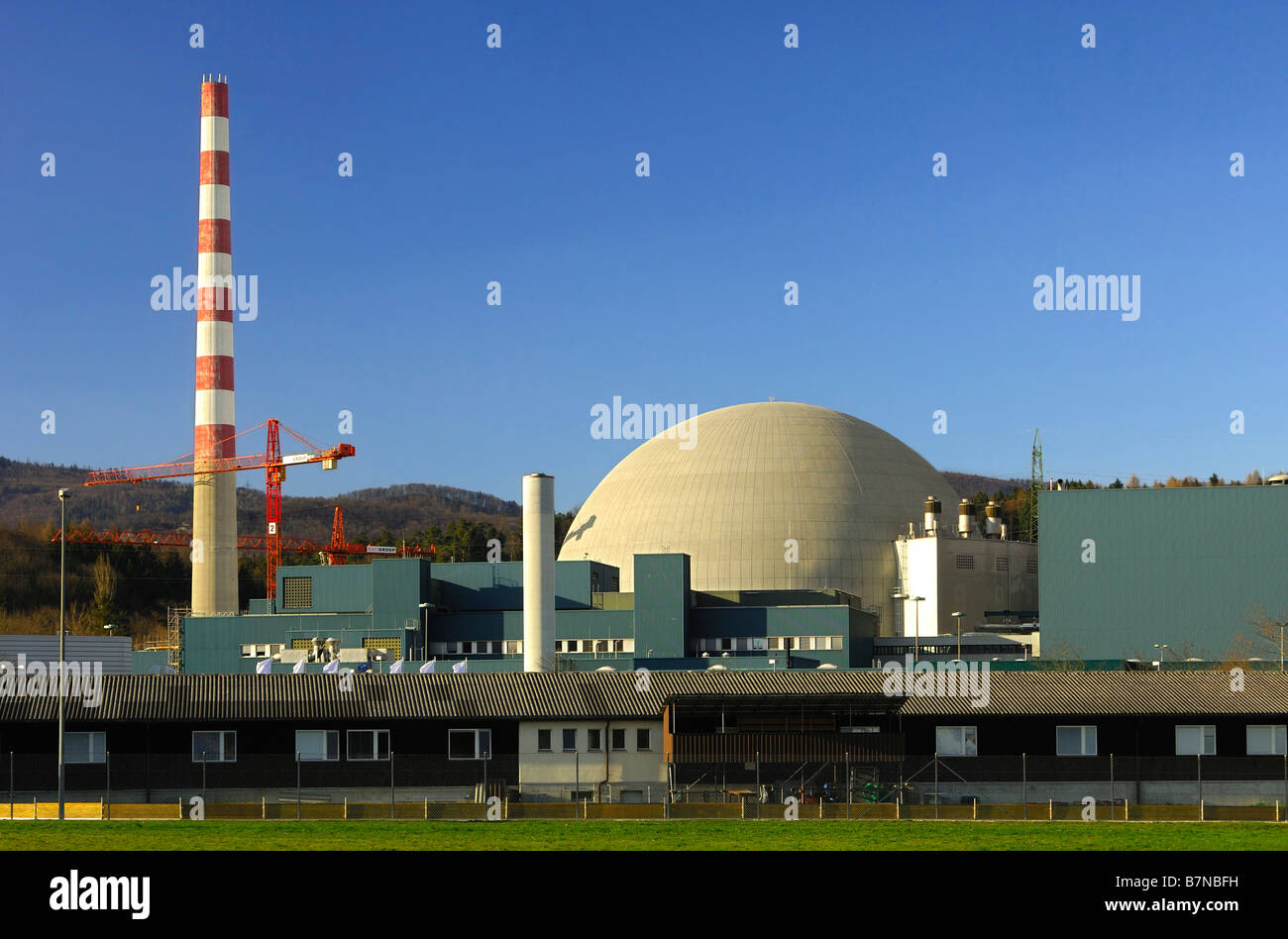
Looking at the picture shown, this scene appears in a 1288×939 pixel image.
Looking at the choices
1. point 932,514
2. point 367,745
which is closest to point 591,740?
point 367,745

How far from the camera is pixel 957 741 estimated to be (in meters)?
50.2

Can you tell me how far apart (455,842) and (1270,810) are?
23.8m

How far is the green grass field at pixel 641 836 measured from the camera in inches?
1253

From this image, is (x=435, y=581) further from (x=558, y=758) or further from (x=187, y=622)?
(x=558, y=758)

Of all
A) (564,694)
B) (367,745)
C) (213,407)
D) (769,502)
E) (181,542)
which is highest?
(213,407)

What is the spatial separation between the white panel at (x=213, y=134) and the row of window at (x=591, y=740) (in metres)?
76.7

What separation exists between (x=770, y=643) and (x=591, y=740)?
45782 millimetres

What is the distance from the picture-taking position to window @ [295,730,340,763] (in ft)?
164

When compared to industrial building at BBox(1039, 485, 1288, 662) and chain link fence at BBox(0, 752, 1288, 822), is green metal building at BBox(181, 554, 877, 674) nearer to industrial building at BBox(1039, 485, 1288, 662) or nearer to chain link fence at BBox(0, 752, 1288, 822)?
industrial building at BBox(1039, 485, 1288, 662)

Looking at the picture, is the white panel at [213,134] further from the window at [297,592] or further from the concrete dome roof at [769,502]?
the concrete dome roof at [769,502]

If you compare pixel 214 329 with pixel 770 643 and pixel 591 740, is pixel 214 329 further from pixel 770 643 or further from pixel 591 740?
pixel 591 740

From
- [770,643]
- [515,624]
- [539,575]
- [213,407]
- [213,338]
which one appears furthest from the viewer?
[213,407]

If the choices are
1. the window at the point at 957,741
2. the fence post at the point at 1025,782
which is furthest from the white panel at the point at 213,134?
the fence post at the point at 1025,782

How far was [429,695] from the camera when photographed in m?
51.6
